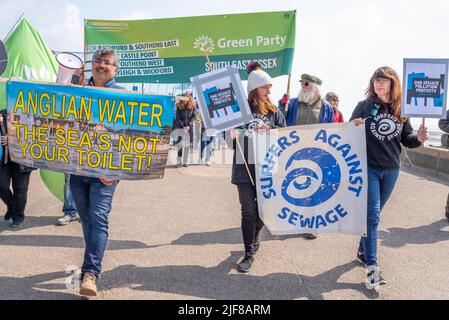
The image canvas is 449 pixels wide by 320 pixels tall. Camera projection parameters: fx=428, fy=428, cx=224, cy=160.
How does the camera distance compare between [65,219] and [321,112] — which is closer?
[321,112]

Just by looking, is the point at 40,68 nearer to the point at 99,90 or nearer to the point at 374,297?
the point at 99,90

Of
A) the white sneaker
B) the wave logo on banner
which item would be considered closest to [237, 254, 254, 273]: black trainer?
the wave logo on banner

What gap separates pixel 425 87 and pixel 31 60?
16.3 ft

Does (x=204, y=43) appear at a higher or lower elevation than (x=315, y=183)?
higher

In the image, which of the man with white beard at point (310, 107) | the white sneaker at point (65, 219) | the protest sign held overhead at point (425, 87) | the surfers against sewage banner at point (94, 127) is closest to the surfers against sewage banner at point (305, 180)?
the protest sign held overhead at point (425, 87)

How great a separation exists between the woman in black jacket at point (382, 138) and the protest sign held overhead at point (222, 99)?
100cm

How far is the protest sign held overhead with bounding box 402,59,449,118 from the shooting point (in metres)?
3.67

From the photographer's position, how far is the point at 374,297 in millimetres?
3344

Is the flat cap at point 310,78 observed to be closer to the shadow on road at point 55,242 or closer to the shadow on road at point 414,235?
the shadow on road at point 414,235

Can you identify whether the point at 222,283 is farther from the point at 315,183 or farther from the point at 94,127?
the point at 94,127

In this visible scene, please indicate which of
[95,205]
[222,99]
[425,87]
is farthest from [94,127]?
[425,87]

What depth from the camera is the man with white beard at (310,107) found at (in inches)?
189

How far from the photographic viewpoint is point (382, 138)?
3.62 metres
